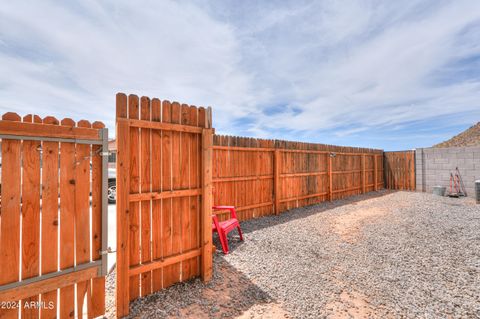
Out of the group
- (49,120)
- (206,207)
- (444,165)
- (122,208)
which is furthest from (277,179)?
(444,165)

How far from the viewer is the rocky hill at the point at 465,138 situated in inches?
1164

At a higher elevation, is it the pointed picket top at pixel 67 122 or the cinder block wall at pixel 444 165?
the pointed picket top at pixel 67 122

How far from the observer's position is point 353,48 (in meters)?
5.79

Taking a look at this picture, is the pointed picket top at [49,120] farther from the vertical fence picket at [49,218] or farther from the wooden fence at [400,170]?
the wooden fence at [400,170]

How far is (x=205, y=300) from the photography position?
2.32 metres

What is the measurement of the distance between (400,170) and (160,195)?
13.0 m

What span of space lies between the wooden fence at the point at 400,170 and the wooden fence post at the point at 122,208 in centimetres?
1326

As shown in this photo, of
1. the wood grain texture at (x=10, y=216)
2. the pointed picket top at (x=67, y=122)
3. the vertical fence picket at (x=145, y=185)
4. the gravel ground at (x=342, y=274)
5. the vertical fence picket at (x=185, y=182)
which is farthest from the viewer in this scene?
the vertical fence picket at (x=185, y=182)

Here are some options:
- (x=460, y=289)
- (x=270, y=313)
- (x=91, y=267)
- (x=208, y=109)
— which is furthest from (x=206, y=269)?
(x=460, y=289)

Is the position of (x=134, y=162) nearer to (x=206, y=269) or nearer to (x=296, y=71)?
(x=206, y=269)

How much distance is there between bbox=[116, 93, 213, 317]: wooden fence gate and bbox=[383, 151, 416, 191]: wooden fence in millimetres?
12325

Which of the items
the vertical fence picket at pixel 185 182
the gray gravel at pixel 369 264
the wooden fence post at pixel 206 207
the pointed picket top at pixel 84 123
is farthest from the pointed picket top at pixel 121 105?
the gray gravel at pixel 369 264

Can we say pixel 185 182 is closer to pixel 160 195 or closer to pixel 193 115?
pixel 160 195

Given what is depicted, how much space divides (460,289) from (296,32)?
209 inches
